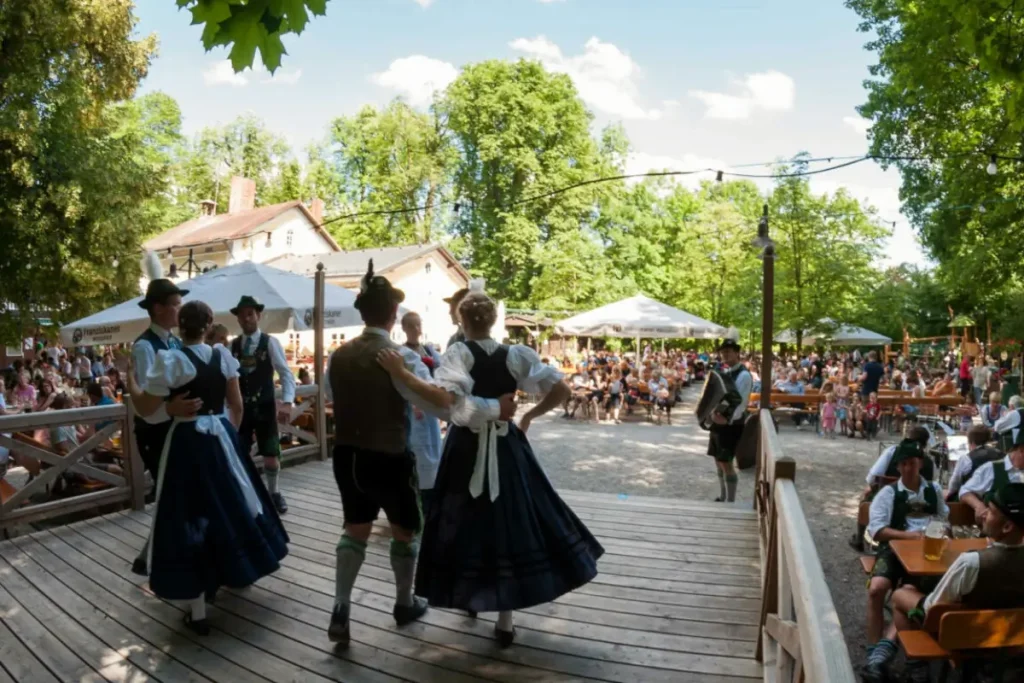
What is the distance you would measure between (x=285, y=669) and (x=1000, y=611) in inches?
128

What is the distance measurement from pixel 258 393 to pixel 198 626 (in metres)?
2.19

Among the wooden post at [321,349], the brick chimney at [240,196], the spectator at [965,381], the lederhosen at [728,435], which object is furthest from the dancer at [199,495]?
the brick chimney at [240,196]

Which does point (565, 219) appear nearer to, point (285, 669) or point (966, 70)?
point (966, 70)

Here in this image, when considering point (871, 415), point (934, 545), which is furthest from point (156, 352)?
point (871, 415)

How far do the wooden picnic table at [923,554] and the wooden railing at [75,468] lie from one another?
212 inches

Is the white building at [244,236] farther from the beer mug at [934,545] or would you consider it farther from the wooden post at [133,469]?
the beer mug at [934,545]

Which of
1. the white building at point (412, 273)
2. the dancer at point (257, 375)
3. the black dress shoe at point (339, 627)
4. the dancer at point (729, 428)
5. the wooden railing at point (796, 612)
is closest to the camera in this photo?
the wooden railing at point (796, 612)

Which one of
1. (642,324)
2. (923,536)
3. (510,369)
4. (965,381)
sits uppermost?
(642,324)

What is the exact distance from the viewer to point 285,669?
302 centimetres

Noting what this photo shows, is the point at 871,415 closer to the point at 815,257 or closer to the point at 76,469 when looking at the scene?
the point at 815,257

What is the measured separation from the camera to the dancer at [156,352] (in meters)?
3.35

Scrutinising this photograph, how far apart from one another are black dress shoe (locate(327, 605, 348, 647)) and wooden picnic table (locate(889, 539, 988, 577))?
10.1 ft

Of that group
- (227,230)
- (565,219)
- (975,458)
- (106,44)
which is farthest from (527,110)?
(975,458)

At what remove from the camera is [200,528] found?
3.35m
